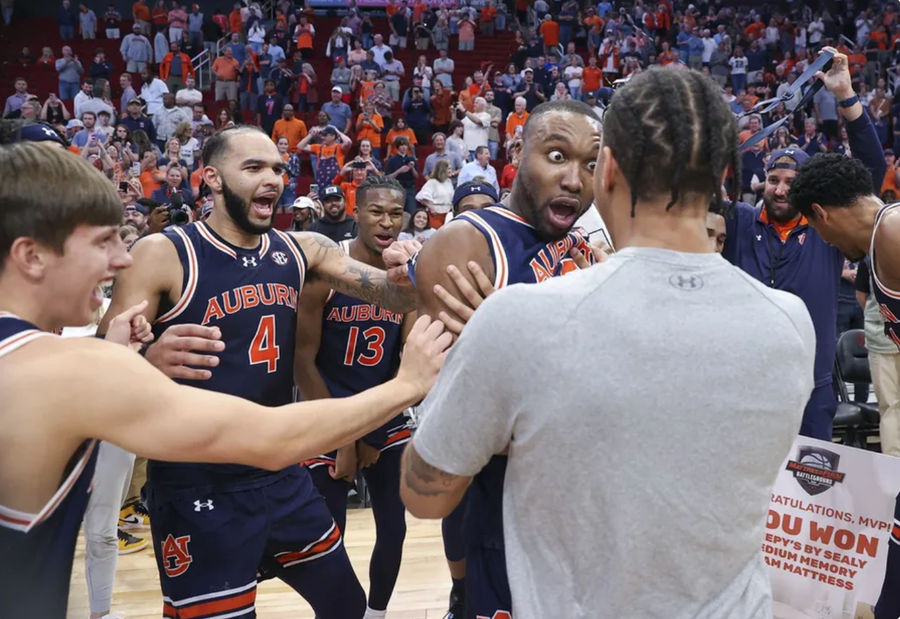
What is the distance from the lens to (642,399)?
1466 mm

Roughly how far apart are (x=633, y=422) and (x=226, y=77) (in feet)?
57.5

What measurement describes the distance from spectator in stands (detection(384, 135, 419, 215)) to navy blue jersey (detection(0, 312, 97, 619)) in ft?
37.3

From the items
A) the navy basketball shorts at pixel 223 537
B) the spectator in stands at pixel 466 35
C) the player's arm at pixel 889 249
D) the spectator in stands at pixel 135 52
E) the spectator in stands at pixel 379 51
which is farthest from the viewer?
the spectator in stands at pixel 466 35

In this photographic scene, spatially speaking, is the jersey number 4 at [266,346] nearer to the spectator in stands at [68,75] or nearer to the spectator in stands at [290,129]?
the spectator in stands at [290,129]

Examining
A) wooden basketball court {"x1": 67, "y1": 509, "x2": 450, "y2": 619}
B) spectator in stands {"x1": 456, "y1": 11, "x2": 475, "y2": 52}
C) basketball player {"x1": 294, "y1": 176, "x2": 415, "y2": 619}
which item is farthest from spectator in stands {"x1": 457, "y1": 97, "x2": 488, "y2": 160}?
basketball player {"x1": 294, "y1": 176, "x2": 415, "y2": 619}

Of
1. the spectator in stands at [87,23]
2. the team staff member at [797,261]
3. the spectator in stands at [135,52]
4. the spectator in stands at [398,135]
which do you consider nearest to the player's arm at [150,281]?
the team staff member at [797,261]

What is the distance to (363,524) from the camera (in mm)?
6203

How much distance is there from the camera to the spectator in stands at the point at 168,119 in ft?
49.8

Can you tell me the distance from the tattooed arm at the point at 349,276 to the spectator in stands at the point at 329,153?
935 cm

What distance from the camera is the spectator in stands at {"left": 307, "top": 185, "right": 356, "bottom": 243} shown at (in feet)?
25.8

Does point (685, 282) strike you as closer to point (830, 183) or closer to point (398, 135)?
point (830, 183)

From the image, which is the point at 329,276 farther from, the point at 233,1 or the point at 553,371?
the point at 233,1

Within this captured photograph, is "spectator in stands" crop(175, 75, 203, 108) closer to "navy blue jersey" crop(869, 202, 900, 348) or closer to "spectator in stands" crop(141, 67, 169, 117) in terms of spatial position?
"spectator in stands" crop(141, 67, 169, 117)

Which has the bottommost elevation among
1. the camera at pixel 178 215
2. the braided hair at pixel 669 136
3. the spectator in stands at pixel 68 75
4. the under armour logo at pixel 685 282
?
the camera at pixel 178 215
